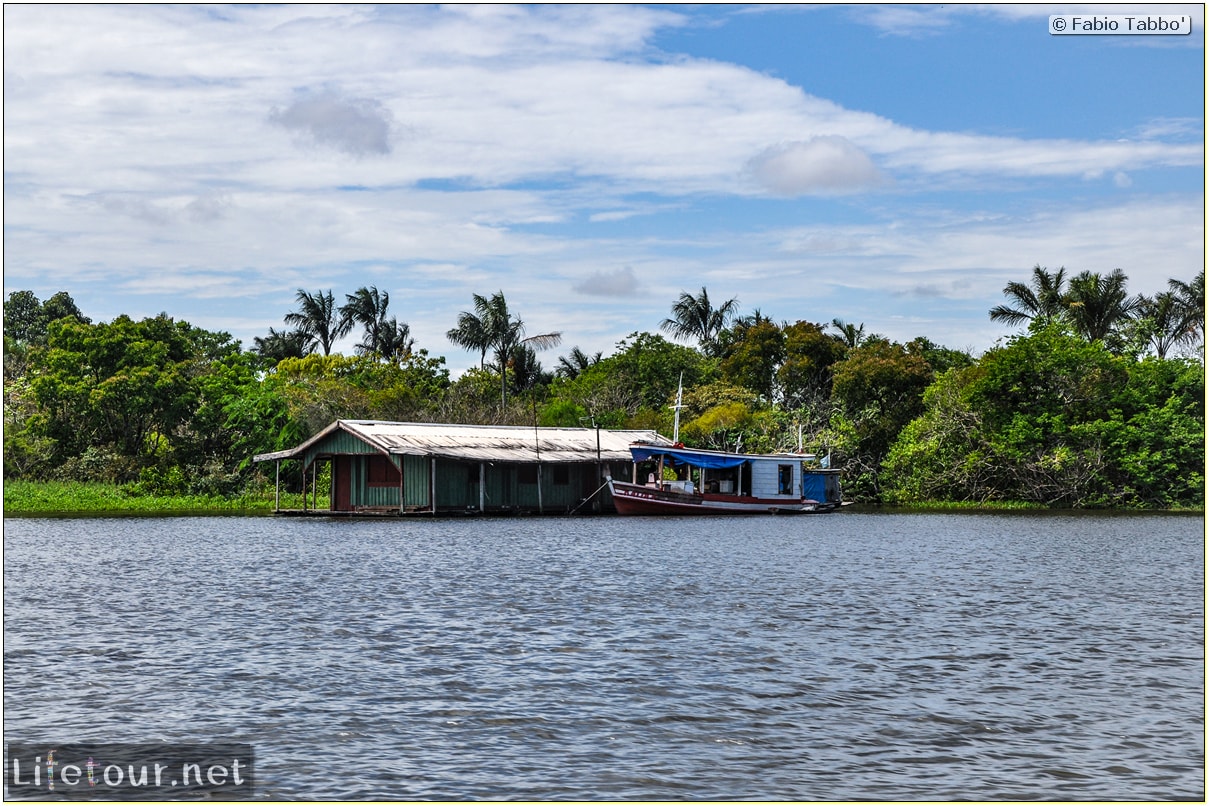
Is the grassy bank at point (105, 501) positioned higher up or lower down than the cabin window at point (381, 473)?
lower down

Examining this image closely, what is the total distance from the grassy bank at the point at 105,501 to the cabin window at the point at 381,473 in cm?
566

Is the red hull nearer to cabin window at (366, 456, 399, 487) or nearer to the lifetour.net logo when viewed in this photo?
cabin window at (366, 456, 399, 487)

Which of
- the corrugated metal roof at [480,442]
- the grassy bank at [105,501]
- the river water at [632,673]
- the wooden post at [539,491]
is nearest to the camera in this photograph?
the river water at [632,673]

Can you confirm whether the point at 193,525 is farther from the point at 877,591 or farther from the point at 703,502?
the point at 877,591

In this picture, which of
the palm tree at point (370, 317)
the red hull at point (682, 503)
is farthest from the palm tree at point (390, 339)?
the red hull at point (682, 503)

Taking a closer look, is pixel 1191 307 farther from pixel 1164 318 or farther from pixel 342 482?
pixel 342 482

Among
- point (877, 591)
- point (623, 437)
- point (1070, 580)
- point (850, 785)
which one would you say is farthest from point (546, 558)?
point (623, 437)

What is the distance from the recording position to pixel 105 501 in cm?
4906

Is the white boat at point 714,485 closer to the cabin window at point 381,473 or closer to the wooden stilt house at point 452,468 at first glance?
the wooden stilt house at point 452,468

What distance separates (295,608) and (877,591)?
31.9 feet

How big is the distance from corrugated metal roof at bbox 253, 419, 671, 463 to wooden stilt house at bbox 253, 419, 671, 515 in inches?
1.7

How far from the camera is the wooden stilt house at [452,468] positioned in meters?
45.7

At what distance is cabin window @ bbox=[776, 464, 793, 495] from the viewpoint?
168 ft

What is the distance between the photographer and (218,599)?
20750mm
